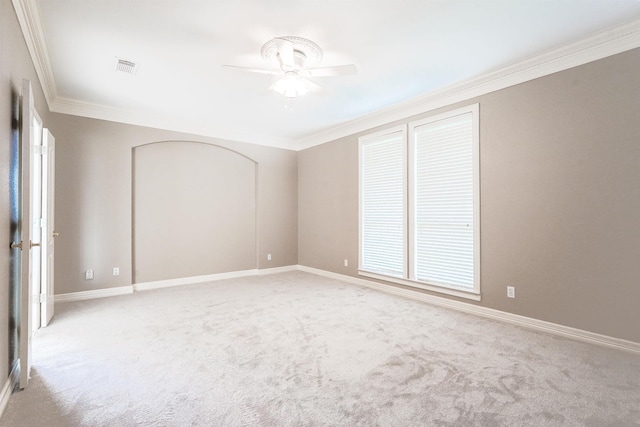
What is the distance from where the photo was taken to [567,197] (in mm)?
2861

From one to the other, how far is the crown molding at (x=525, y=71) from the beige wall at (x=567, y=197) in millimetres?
77

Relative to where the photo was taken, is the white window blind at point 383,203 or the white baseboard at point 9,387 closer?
the white baseboard at point 9,387

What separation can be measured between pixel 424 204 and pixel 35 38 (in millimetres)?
4295

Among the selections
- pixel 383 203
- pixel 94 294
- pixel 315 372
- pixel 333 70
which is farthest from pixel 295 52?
pixel 94 294

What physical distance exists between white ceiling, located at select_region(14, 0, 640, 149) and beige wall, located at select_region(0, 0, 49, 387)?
32 centimetres

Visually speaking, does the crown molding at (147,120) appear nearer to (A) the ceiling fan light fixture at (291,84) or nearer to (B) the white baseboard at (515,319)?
(A) the ceiling fan light fixture at (291,84)

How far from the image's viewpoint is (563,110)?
2.91 metres

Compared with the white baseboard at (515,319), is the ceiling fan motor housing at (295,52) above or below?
above

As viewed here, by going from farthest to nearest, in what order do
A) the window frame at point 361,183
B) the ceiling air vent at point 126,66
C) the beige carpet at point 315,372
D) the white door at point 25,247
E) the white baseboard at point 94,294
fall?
the window frame at point 361,183, the white baseboard at point 94,294, the ceiling air vent at point 126,66, the white door at point 25,247, the beige carpet at point 315,372

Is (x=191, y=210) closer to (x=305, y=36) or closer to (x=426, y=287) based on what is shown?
(x=305, y=36)

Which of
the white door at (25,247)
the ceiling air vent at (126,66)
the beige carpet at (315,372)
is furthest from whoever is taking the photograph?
the ceiling air vent at (126,66)

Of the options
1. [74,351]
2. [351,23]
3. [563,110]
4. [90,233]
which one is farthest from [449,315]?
[90,233]

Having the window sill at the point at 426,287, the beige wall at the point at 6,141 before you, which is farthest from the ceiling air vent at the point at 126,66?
the window sill at the point at 426,287

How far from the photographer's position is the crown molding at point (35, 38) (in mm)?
2149
